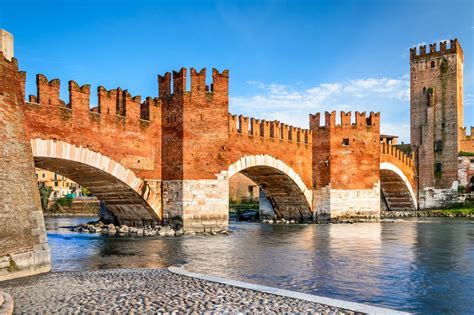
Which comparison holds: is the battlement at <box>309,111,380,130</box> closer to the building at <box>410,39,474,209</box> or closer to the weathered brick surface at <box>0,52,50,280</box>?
the building at <box>410,39,474,209</box>

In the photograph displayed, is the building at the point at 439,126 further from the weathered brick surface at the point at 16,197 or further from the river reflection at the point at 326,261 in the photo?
the weathered brick surface at the point at 16,197

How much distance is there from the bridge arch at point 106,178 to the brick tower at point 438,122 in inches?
1134

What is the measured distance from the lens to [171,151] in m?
20.1

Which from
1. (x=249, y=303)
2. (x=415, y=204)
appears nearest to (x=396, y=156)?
(x=415, y=204)

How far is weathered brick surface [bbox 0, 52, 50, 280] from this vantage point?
352 inches

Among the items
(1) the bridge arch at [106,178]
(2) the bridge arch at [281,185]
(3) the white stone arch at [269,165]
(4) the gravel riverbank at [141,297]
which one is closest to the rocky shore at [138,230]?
(1) the bridge arch at [106,178]

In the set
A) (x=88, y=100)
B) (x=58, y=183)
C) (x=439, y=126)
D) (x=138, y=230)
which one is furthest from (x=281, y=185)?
(x=58, y=183)

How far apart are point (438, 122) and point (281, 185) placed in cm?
1968

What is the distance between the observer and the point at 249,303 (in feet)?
22.2

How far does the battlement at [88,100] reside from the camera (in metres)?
15.7

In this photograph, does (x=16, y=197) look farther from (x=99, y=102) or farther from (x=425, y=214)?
(x=425, y=214)

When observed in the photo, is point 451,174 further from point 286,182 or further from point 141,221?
point 141,221

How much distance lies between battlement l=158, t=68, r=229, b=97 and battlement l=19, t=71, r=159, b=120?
A: 715 mm

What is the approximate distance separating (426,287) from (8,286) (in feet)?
23.6
